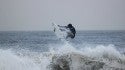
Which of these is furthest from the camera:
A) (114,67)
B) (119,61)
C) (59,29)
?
(59,29)

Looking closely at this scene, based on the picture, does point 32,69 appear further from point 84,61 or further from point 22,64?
point 84,61

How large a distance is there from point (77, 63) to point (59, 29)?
25.4ft

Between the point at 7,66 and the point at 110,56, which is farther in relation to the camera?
the point at 110,56

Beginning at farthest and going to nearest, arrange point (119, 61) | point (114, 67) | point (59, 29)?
point (59, 29), point (119, 61), point (114, 67)

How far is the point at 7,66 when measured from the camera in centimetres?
1855

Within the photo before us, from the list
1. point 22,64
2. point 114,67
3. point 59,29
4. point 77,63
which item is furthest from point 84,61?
point 59,29

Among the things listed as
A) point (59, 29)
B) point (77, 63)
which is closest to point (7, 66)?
point (77, 63)

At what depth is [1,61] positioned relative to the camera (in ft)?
61.5

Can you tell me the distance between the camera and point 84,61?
62.5 ft

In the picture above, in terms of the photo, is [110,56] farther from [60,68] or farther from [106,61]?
[60,68]

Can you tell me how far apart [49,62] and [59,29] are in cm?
749

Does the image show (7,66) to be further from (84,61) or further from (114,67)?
(114,67)

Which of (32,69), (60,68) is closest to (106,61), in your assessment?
(60,68)

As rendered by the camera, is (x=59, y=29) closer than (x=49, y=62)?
No
